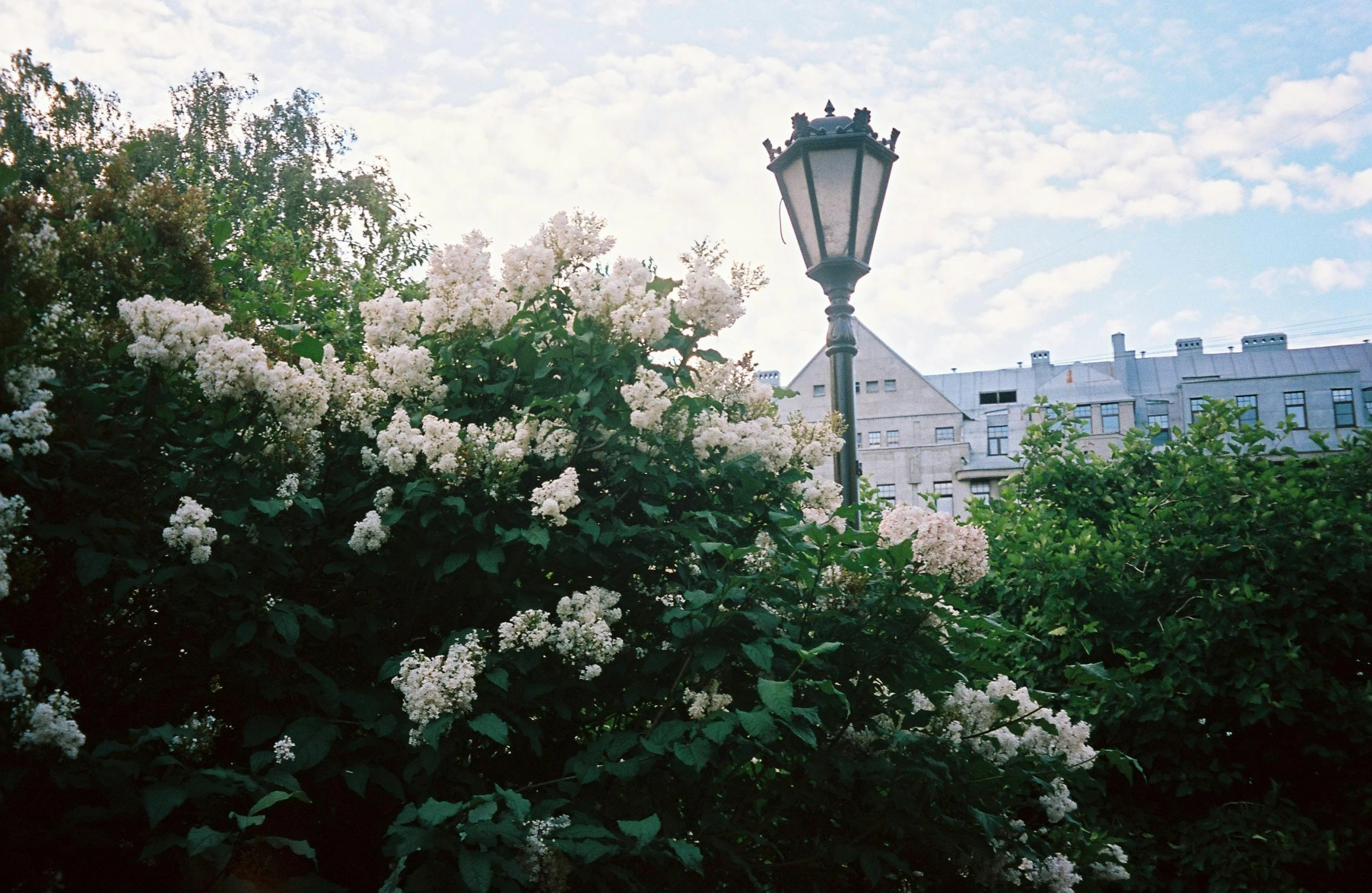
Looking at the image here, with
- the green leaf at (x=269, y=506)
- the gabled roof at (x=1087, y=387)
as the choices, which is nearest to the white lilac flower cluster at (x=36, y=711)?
the green leaf at (x=269, y=506)

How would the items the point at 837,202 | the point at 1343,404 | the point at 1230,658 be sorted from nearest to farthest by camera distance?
the point at 1230,658, the point at 837,202, the point at 1343,404

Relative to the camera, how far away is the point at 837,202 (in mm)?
5082

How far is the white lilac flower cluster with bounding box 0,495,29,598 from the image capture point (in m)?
2.37

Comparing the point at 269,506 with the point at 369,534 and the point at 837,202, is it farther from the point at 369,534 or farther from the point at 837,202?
the point at 837,202

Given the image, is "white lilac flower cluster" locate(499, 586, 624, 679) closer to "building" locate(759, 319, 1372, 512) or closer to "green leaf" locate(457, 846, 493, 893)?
"green leaf" locate(457, 846, 493, 893)

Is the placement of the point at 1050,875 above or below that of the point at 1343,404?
below

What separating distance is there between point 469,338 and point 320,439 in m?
0.68

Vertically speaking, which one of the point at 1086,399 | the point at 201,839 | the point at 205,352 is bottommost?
the point at 201,839

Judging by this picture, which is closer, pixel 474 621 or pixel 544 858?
pixel 544 858

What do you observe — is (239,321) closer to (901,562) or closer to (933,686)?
(901,562)

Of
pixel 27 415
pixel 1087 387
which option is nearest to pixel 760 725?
pixel 27 415

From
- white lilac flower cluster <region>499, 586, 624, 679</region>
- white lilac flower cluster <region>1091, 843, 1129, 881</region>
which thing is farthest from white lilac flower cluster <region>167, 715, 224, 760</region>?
white lilac flower cluster <region>1091, 843, 1129, 881</region>

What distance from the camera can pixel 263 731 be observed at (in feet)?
9.43

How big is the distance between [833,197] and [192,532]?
370 cm
